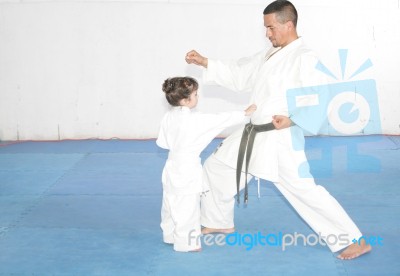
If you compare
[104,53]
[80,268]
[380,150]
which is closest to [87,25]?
[104,53]

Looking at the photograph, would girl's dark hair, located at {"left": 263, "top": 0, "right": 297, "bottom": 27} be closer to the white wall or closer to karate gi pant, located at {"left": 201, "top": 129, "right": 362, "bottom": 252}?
karate gi pant, located at {"left": 201, "top": 129, "right": 362, "bottom": 252}

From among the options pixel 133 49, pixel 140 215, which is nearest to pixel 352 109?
pixel 133 49

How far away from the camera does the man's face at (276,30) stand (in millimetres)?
3453

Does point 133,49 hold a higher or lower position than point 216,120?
higher

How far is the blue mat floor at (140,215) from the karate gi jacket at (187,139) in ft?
1.40

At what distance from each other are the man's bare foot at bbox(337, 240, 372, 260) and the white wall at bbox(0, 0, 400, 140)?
378cm

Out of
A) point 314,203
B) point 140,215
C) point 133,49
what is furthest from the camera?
point 133,49

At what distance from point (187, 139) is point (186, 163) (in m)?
0.15

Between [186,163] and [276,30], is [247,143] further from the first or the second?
[276,30]

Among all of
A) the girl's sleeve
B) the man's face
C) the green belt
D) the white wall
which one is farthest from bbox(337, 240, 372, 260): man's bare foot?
the white wall

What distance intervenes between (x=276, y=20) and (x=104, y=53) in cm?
394

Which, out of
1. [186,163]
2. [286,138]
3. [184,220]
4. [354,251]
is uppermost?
[286,138]

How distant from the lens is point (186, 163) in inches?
139

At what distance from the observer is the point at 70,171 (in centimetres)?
566
